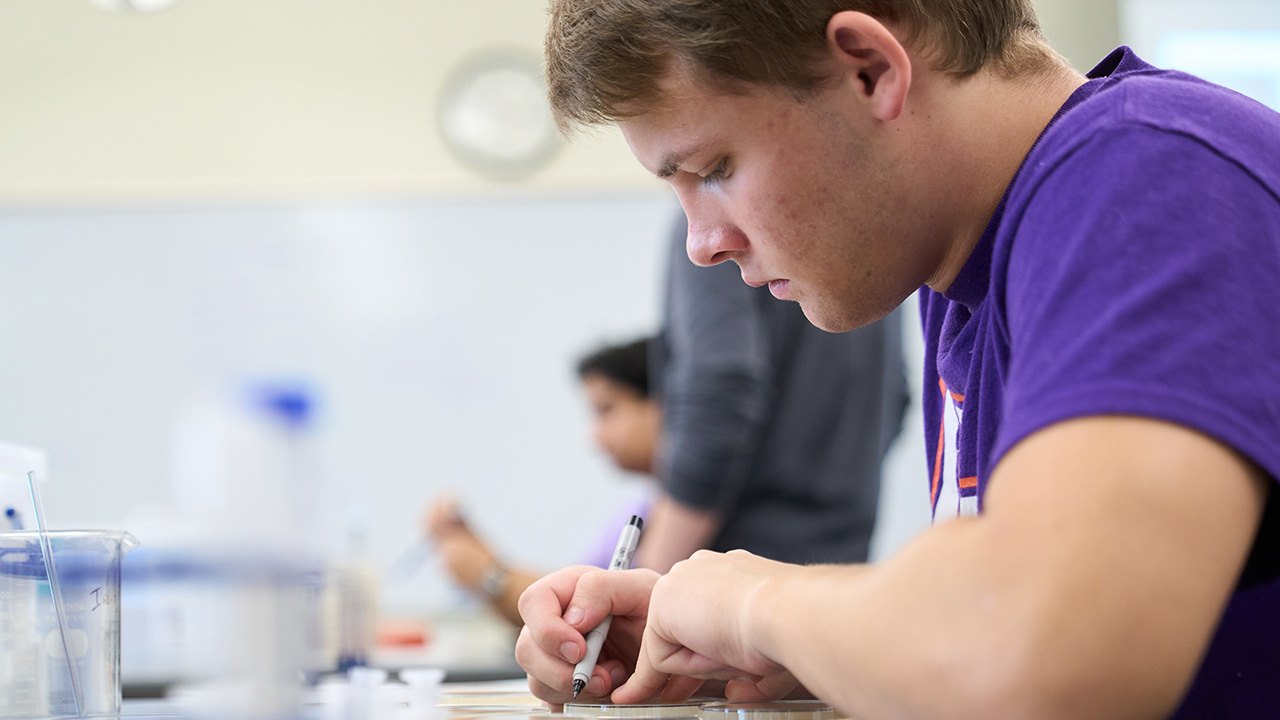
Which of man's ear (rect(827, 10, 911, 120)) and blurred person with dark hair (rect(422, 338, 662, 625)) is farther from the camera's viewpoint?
blurred person with dark hair (rect(422, 338, 662, 625))

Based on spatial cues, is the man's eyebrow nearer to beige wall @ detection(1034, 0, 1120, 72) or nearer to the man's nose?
the man's nose

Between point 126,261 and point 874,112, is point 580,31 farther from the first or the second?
point 126,261

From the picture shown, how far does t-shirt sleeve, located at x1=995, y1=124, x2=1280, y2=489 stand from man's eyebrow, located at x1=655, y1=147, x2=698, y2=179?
0.27 m

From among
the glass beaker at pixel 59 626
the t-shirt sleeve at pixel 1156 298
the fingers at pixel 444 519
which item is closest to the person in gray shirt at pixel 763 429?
the glass beaker at pixel 59 626

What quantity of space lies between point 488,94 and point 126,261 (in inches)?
44.7

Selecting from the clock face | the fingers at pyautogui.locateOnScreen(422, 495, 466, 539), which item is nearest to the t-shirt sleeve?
the fingers at pyautogui.locateOnScreen(422, 495, 466, 539)

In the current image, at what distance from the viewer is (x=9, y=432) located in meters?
2.83

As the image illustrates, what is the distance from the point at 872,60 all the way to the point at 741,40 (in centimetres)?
9

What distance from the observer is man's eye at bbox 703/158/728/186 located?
0.72 m

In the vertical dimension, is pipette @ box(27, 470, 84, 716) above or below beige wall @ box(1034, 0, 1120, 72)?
below

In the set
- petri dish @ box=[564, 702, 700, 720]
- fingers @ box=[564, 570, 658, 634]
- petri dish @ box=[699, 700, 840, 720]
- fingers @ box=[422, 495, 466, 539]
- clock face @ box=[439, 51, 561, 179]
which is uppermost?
clock face @ box=[439, 51, 561, 179]

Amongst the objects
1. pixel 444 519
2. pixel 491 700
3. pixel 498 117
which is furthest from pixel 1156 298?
pixel 498 117

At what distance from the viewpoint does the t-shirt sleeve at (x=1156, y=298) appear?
0.43 m

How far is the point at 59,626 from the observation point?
0.74 m
